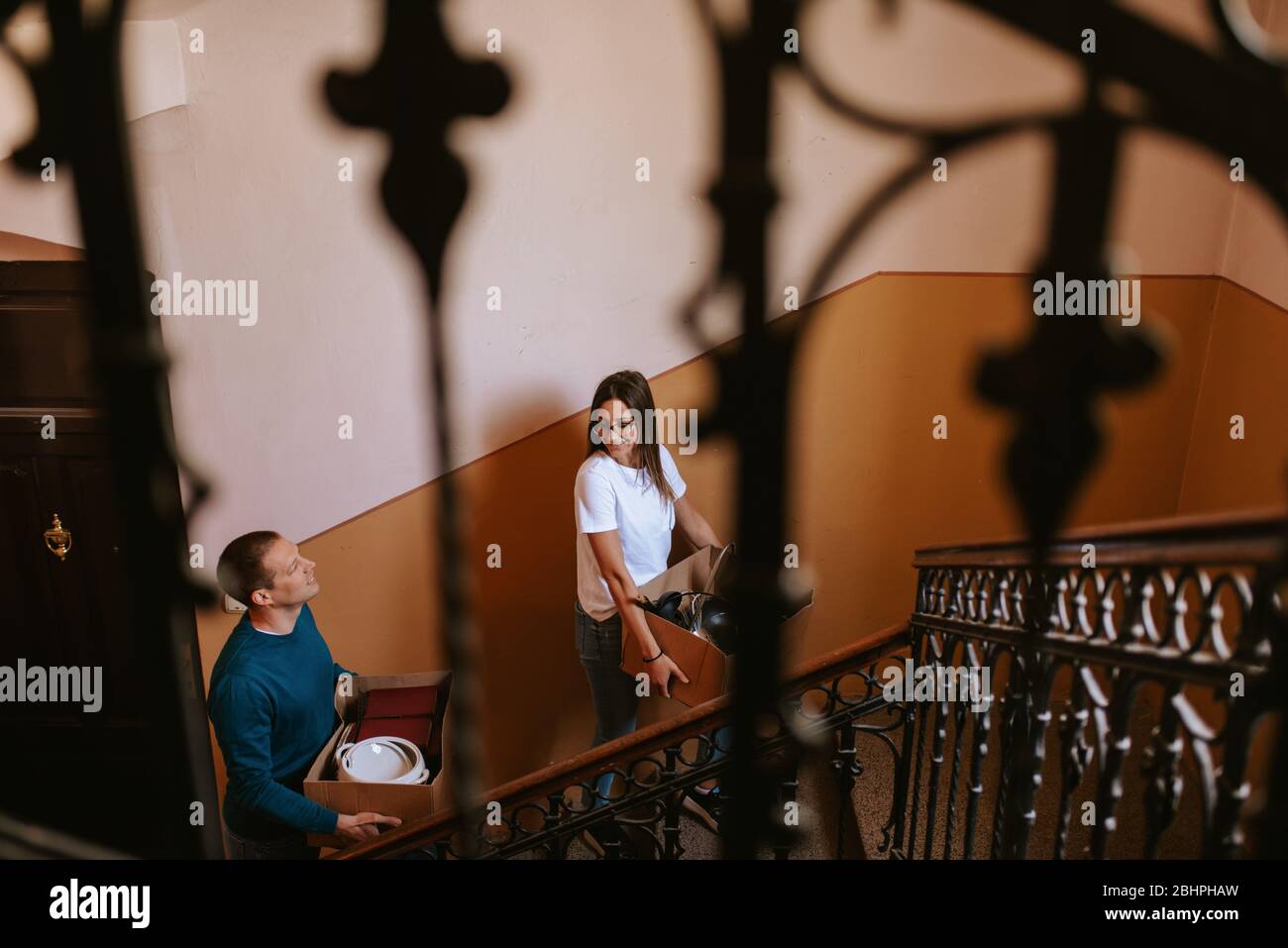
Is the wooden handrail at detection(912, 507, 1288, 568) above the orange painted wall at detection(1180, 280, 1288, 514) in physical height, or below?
below

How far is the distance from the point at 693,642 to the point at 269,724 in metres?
1.21

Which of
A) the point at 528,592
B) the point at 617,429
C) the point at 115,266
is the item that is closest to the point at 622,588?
the point at 617,429

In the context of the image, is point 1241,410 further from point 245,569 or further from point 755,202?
point 245,569

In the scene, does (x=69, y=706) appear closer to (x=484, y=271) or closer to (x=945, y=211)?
(x=484, y=271)

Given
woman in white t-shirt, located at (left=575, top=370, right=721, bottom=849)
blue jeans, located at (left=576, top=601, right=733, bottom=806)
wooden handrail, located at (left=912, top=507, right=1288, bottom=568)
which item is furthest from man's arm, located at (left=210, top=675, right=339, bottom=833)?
wooden handrail, located at (left=912, top=507, right=1288, bottom=568)

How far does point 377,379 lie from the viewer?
3.21 m

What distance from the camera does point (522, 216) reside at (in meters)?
3.08

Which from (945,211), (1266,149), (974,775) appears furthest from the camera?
(945,211)

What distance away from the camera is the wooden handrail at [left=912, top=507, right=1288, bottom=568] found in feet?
2.75

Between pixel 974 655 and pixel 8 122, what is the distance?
3433 mm

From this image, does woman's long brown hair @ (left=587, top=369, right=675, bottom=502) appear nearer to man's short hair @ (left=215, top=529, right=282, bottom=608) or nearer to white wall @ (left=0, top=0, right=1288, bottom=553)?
white wall @ (left=0, top=0, right=1288, bottom=553)

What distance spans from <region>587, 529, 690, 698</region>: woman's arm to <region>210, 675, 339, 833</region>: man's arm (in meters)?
1.05
